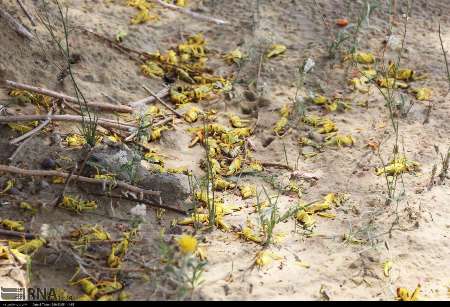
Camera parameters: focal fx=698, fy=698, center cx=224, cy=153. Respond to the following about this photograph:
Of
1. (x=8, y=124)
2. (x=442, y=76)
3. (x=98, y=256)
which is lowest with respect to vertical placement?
(x=98, y=256)

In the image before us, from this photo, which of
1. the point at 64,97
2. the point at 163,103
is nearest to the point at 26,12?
the point at 64,97

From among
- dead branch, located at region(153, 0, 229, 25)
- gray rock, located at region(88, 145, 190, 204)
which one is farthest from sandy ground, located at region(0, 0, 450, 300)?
gray rock, located at region(88, 145, 190, 204)

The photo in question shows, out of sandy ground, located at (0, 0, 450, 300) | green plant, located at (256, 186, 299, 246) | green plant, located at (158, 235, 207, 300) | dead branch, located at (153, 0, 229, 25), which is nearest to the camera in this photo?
green plant, located at (158, 235, 207, 300)

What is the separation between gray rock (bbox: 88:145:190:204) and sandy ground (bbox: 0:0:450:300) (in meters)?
0.15

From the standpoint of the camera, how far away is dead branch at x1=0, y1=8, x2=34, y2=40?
3.90 meters

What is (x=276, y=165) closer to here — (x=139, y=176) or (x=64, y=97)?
(x=139, y=176)

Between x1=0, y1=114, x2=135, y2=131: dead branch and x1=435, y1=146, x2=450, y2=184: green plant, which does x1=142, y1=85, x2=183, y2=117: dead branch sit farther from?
x1=435, y1=146, x2=450, y2=184: green plant

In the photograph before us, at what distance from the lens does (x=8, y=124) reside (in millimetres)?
3311

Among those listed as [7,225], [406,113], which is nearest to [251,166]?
[406,113]

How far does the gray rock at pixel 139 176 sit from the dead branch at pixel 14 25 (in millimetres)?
1103

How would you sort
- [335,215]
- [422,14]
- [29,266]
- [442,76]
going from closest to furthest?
[29,266] → [335,215] → [442,76] → [422,14]

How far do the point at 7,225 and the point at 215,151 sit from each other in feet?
3.82

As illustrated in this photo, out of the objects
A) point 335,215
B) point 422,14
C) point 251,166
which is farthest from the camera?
point 422,14
